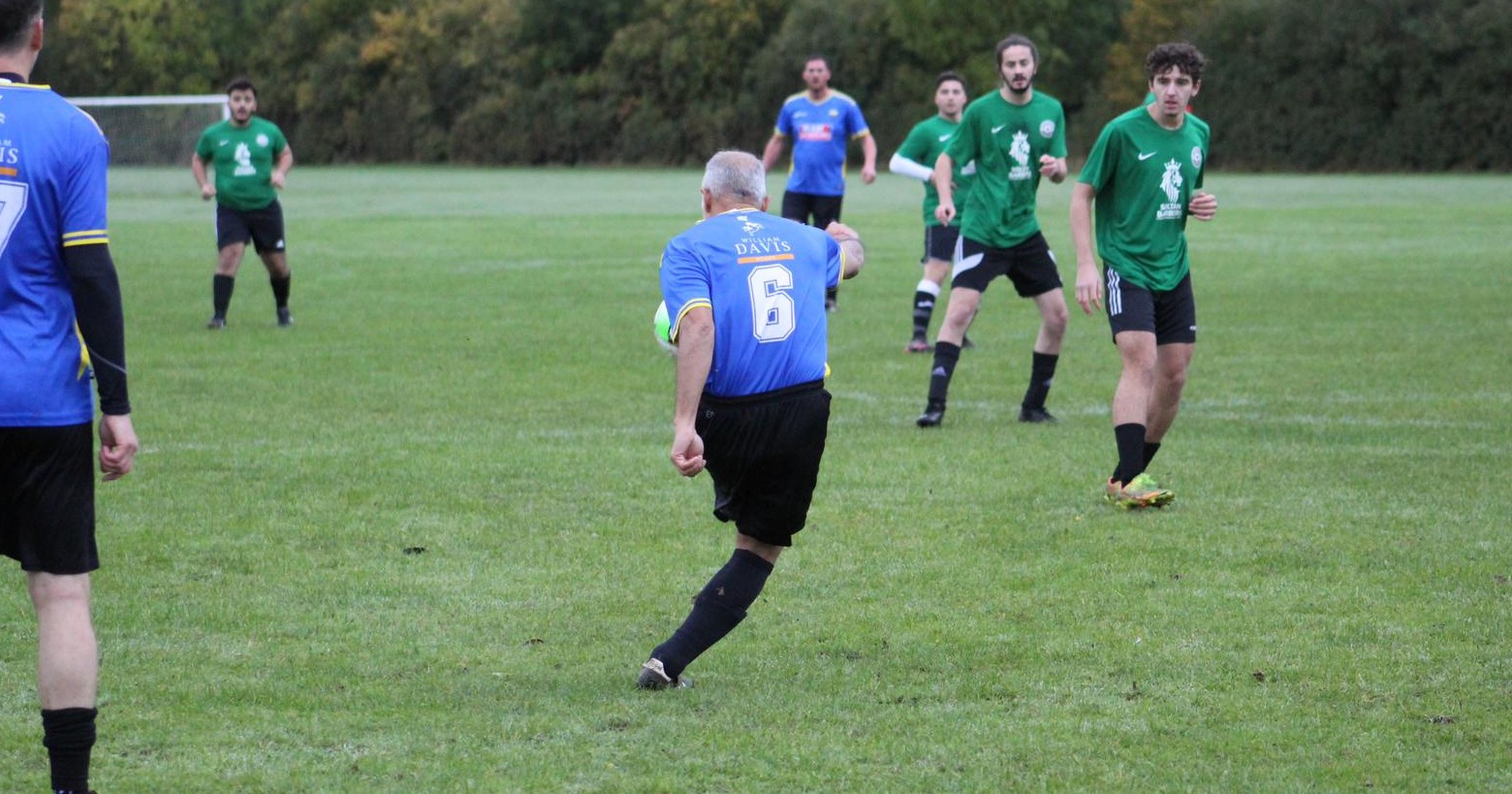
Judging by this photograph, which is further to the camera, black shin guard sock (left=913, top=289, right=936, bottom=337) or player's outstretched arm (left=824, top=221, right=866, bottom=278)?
black shin guard sock (left=913, top=289, right=936, bottom=337)

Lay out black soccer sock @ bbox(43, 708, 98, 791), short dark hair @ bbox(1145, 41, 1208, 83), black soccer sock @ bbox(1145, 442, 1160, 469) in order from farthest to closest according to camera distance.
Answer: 1. black soccer sock @ bbox(1145, 442, 1160, 469)
2. short dark hair @ bbox(1145, 41, 1208, 83)
3. black soccer sock @ bbox(43, 708, 98, 791)

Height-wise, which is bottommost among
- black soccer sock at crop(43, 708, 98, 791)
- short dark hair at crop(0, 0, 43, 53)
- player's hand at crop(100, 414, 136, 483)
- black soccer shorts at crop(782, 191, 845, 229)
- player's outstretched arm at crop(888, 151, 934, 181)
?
black soccer sock at crop(43, 708, 98, 791)

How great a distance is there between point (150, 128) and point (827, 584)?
43439 millimetres

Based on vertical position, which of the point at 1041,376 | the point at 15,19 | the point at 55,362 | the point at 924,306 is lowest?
the point at 924,306

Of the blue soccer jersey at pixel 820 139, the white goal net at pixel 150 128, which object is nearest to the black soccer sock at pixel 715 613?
the blue soccer jersey at pixel 820 139

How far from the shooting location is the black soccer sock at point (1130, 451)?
805cm

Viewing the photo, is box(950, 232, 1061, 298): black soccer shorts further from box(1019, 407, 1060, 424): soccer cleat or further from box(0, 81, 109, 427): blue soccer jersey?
box(0, 81, 109, 427): blue soccer jersey

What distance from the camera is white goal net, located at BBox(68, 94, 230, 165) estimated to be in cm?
4566

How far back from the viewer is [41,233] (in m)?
4.09

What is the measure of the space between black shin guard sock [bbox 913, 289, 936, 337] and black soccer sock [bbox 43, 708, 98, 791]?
1027cm

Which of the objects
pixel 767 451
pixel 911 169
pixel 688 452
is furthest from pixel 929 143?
pixel 688 452

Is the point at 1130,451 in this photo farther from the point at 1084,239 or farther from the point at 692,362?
the point at 692,362

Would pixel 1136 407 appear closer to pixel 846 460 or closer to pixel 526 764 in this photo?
pixel 846 460

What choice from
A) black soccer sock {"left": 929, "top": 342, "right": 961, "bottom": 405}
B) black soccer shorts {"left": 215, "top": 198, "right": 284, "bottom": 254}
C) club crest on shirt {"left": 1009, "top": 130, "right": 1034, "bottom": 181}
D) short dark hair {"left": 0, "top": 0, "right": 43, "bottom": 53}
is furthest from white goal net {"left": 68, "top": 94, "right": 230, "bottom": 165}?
short dark hair {"left": 0, "top": 0, "right": 43, "bottom": 53}
